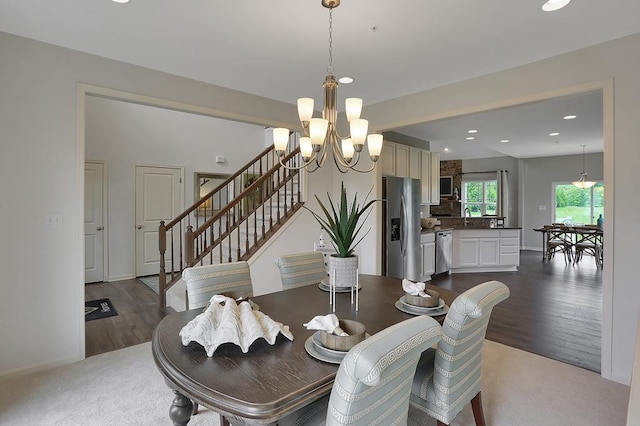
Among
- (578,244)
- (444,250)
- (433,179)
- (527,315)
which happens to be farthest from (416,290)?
(578,244)

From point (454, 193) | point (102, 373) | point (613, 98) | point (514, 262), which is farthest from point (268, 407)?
point (454, 193)

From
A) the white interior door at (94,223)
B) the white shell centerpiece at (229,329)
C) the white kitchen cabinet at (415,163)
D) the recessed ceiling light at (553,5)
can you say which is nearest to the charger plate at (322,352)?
the white shell centerpiece at (229,329)

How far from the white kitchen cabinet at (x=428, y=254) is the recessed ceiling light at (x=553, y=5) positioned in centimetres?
364

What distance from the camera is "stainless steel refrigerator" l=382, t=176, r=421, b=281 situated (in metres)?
4.57

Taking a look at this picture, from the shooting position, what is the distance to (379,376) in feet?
2.95

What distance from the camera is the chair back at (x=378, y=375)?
91 cm

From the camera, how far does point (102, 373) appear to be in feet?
8.39

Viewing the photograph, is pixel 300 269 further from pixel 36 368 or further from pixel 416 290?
pixel 36 368

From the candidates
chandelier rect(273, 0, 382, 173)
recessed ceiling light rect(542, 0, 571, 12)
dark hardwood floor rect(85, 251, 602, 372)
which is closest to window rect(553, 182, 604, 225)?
dark hardwood floor rect(85, 251, 602, 372)

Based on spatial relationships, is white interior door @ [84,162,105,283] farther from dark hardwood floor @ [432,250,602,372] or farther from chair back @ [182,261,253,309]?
dark hardwood floor @ [432,250,602,372]

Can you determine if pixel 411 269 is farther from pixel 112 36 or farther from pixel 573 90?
pixel 112 36

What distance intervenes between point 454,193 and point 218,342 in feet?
32.4

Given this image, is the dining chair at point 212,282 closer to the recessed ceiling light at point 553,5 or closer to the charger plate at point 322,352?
the charger plate at point 322,352

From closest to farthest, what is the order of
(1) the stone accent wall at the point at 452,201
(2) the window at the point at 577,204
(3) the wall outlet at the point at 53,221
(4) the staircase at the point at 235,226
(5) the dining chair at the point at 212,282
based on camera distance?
(5) the dining chair at the point at 212,282, (3) the wall outlet at the point at 53,221, (4) the staircase at the point at 235,226, (2) the window at the point at 577,204, (1) the stone accent wall at the point at 452,201
